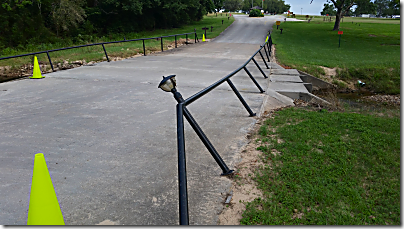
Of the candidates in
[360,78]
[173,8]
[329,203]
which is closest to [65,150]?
[329,203]

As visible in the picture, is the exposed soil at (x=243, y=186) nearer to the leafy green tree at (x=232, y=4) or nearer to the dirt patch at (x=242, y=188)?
the dirt patch at (x=242, y=188)

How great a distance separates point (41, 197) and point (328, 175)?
316 centimetres

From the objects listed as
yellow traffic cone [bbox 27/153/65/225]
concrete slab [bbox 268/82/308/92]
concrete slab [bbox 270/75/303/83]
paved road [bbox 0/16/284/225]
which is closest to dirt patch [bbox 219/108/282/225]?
paved road [bbox 0/16/284/225]

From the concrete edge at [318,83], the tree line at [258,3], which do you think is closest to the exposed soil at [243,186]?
the concrete edge at [318,83]

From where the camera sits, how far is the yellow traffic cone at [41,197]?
2467mm

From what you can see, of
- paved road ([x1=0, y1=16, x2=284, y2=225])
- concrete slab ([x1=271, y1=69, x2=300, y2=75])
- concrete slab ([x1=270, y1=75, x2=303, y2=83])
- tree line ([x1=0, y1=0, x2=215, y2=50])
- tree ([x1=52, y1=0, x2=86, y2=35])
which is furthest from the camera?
tree line ([x1=0, y1=0, x2=215, y2=50])

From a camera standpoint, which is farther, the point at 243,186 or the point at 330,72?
Answer: the point at 330,72

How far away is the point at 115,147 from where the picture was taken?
4762mm

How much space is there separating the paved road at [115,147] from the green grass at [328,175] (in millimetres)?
552

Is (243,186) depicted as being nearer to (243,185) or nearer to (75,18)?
(243,185)

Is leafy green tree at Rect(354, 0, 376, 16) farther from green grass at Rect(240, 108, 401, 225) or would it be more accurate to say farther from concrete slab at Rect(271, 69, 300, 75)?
green grass at Rect(240, 108, 401, 225)

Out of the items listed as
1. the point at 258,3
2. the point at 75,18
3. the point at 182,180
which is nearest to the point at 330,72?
the point at 182,180

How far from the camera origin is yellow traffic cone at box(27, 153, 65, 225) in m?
2.47

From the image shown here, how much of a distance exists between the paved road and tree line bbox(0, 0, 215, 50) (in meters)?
24.5
